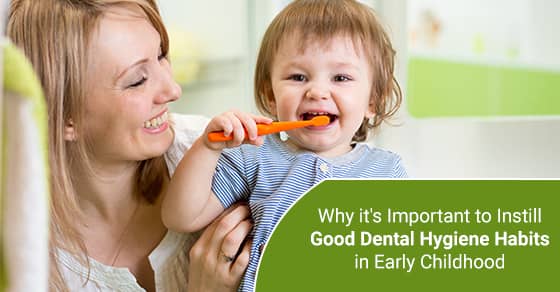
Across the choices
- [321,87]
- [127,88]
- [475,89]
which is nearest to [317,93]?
[321,87]

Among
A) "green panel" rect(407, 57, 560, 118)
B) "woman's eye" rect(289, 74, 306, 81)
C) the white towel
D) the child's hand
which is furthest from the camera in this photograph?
"green panel" rect(407, 57, 560, 118)

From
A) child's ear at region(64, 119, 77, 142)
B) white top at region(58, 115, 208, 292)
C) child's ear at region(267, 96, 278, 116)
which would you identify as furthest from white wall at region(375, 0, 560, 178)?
child's ear at region(64, 119, 77, 142)

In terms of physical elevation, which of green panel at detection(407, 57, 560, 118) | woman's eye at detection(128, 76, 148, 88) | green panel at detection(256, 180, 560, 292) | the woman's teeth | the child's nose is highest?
woman's eye at detection(128, 76, 148, 88)

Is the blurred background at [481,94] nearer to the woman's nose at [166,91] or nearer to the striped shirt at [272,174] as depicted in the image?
the striped shirt at [272,174]

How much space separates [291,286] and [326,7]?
0.34 meters

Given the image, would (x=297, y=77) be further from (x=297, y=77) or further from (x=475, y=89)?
(x=475, y=89)

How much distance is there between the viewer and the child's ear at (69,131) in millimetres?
894

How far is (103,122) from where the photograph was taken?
895 millimetres

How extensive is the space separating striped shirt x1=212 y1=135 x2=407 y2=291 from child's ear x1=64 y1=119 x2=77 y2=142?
0.60 feet

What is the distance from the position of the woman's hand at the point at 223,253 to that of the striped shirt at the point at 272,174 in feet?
0.05

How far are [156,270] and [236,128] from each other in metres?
0.26

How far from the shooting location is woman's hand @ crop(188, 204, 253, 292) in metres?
0.87

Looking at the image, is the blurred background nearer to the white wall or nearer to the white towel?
the white wall

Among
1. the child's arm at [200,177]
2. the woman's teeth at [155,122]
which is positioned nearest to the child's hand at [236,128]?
the child's arm at [200,177]
